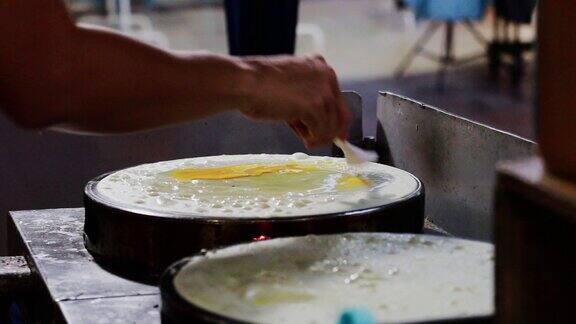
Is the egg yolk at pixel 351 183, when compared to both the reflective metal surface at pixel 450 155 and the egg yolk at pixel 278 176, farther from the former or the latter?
the reflective metal surface at pixel 450 155

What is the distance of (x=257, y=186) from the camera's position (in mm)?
1994

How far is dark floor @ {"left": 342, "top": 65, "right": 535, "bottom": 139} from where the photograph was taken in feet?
25.4

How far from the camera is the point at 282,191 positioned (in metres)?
1.94

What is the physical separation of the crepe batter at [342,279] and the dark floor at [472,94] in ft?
17.4

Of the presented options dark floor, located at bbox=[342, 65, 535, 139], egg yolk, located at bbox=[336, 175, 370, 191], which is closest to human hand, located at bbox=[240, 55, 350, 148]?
egg yolk, located at bbox=[336, 175, 370, 191]

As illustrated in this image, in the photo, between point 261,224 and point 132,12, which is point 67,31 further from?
point 132,12

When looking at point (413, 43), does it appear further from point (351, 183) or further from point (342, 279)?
point (342, 279)

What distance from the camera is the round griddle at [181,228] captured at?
5.49ft

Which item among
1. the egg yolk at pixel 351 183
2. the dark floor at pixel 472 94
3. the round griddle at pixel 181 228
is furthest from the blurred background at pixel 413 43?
the round griddle at pixel 181 228

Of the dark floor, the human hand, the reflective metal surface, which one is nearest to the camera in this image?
the human hand

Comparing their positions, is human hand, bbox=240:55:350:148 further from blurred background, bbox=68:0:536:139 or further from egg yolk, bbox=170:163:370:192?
blurred background, bbox=68:0:536:139

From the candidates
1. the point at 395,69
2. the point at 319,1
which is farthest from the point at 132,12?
the point at 319,1

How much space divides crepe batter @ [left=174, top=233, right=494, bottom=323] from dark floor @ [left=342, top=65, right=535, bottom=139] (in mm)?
5318

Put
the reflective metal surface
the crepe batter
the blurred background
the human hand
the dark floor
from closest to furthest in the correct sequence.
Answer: the crepe batter, the human hand, the reflective metal surface, the dark floor, the blurred background
